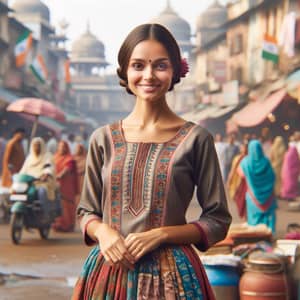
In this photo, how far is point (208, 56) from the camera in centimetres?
3469

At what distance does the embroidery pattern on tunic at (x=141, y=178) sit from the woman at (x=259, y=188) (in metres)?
8.04

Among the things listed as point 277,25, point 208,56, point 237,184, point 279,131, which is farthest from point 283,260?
point 208,56

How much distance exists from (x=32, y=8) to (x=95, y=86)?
708 inches

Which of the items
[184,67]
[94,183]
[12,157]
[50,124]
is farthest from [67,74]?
[94,183]

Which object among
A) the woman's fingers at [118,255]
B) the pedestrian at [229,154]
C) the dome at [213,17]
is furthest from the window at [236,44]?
the woman's fingers at [118,255]

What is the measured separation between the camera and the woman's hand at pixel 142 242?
2109 mm

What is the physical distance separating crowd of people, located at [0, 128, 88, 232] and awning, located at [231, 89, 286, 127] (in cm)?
1125

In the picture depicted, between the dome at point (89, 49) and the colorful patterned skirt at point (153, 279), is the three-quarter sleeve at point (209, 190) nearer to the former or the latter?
the colorful patterned skirt at point (153, 279)

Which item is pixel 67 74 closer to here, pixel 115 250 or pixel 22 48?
pixel 22 48

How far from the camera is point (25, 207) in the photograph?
32.5 feet

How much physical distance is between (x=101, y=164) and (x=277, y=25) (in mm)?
23627

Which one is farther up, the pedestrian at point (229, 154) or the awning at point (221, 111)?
the awning at point (221, 111)

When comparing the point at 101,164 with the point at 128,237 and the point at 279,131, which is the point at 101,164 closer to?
the point at 128,237

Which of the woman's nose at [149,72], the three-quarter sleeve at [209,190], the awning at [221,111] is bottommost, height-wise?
the three-quarter sleeve at [209,190]
